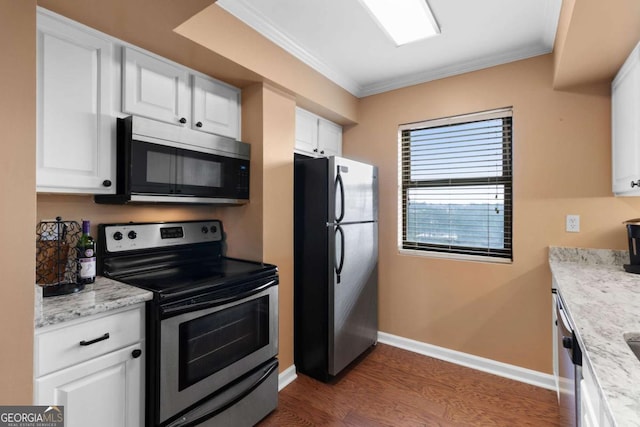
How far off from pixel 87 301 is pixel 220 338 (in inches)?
25.5

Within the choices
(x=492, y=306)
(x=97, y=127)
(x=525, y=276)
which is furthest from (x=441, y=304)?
(x=97, y=127)

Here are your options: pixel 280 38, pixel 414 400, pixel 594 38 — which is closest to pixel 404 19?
pixel 280 38

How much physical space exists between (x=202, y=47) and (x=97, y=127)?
0.69 metres

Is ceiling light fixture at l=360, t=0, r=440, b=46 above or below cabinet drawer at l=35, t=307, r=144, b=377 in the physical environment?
above

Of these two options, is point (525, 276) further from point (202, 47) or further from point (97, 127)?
point (97, 127)

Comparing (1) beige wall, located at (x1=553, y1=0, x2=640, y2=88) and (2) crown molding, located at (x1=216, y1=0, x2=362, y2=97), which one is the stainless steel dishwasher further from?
(2) crown molding, located at (x1=216, y1=0, x2=362, y2=97)

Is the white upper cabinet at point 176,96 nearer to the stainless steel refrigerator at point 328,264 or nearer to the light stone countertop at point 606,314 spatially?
the stainless steel refrigerator at point 328,264

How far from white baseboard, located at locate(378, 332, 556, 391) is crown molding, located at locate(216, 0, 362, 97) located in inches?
95.8

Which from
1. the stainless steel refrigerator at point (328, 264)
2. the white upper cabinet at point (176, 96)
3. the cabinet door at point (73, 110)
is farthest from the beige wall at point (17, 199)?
the stainless steel refrigerator at point (328, 264)

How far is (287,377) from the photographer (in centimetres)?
234

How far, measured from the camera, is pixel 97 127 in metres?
1.57

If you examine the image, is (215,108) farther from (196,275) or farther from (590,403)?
(590,403)

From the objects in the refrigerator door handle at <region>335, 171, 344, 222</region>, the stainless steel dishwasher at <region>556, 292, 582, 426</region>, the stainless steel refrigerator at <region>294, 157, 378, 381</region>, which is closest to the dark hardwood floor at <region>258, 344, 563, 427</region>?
the stainless steel refrigerator at <region>294, 157, 378, 381</region>

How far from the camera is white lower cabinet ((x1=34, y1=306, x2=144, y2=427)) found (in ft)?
3.82
